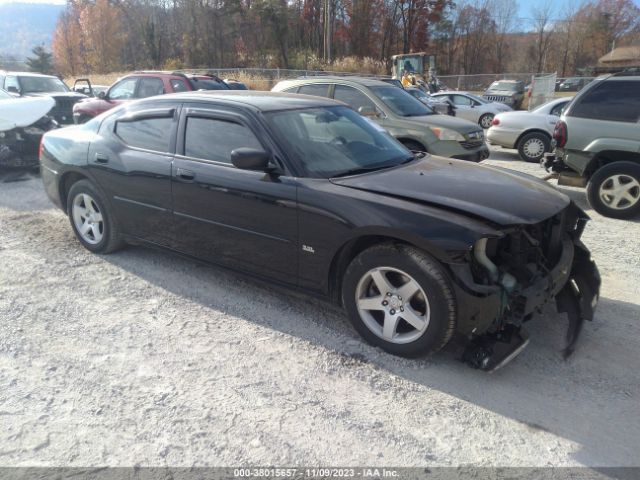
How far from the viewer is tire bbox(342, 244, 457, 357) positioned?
3.02 meters

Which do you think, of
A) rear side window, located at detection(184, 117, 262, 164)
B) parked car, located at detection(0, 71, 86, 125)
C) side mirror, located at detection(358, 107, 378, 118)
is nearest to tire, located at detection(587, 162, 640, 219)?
side mirror, located at detection(358, 107, 378, 118)

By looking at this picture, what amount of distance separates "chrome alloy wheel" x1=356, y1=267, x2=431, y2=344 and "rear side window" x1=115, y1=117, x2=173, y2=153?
7.19 ft

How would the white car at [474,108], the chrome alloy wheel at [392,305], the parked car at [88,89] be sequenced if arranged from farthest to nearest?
1. the white car at [474,108]
2. the parked car at [88,89]
3. the chrome alloy wheel at [392,305]

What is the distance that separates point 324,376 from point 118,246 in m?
2.90

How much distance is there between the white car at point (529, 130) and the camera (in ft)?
35.1

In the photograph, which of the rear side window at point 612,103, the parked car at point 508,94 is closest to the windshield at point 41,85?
the rear side window at point 612,103

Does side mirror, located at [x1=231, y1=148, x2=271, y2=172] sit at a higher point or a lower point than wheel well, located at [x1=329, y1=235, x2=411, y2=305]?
higher

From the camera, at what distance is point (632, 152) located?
6473mm

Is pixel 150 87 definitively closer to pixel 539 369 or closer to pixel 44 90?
pixel 44 90

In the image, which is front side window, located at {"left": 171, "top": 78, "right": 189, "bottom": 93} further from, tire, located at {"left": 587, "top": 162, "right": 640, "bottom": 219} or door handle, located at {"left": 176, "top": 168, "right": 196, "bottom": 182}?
tire, located at {"left": 587, "top": 162, "right": 640, "bottom": 219}

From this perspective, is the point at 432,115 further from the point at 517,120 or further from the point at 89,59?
the point at 89,59

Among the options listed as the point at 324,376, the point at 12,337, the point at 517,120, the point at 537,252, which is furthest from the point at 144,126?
the point at 517,120

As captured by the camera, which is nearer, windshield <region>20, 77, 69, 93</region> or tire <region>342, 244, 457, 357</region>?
tire <region>342, 244, 457, 357</region>

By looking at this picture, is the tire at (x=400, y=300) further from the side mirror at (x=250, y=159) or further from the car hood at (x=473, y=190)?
the side mirror at (x=250, y=159)
